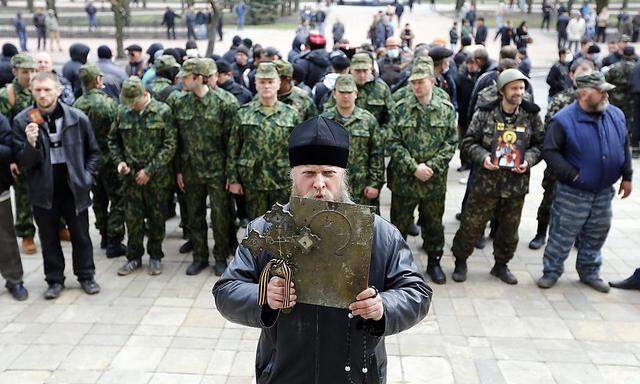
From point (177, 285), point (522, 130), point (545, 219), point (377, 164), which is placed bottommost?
point (177, 285)

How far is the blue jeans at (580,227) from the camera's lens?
5.71 metres

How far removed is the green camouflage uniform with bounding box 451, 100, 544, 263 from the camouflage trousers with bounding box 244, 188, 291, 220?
1.94 metres

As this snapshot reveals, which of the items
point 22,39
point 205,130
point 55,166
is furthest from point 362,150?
point 22,39

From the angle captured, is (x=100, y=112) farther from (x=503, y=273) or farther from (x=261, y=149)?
(x=503, y=273)

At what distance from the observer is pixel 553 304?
5.66m

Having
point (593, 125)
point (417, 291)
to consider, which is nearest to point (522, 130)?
point (593, 125)

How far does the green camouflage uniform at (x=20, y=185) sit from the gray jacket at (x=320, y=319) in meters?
5.53

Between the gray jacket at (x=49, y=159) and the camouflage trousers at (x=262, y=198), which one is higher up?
the gray jacket at (x=49, y=159)

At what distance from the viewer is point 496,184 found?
579cm

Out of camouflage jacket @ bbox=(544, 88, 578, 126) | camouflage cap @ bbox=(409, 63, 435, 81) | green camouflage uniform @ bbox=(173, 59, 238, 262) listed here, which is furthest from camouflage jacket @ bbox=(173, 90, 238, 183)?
camouflage jacket @ bbox=(544, 88, 578, 126)

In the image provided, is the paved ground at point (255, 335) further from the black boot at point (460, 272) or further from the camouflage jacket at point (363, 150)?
the camouflage jacket at point (363, 150)

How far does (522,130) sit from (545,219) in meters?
1.90

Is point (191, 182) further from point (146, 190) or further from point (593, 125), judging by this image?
point (593, 125)

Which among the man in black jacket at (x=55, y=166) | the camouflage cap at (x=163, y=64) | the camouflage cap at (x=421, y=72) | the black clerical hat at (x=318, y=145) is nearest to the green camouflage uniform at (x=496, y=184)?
the camouflage cap at (x=421, y=72)
